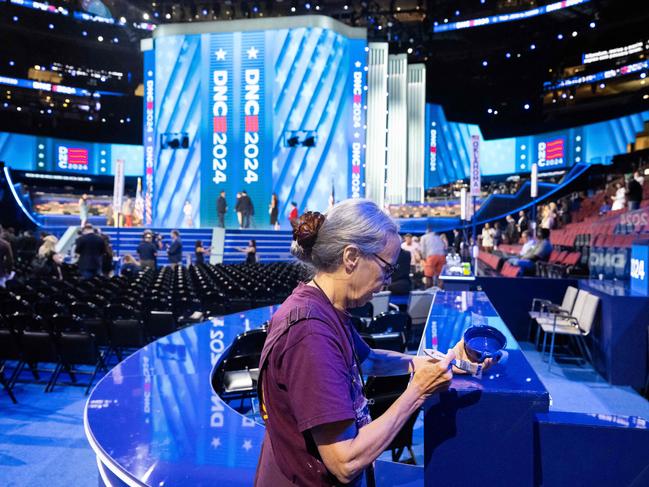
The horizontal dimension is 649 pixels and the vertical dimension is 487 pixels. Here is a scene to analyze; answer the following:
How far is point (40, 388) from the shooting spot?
17.7ft

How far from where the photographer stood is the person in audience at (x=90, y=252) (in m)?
9.75

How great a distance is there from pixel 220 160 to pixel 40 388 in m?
15.9

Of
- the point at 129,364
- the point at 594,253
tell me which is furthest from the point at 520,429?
the point at 594,253

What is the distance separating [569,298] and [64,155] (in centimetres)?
3355

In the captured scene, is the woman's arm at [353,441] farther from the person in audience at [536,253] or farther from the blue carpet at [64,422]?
the person in audience at [536,253]

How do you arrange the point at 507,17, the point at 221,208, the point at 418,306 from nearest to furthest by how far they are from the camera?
1. the point at 418,306
2. the point at 221,208
3. the point at 507,17

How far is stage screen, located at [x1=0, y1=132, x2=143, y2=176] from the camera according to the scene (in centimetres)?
3198

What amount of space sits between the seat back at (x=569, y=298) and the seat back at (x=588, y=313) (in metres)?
0.71

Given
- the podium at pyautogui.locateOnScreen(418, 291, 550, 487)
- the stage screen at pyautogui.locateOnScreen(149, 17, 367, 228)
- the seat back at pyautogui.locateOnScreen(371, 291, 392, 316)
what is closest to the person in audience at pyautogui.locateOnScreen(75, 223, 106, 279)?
the seat back at pyautogui.locateOnScreen(371, 291, 392, 316)

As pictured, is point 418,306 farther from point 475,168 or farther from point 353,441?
point 353,441

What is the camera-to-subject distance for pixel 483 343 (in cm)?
147

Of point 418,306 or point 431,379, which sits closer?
point 431,379

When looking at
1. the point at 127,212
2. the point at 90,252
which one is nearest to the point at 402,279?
the point at 90,252

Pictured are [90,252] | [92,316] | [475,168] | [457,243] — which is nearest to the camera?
[92,316]
